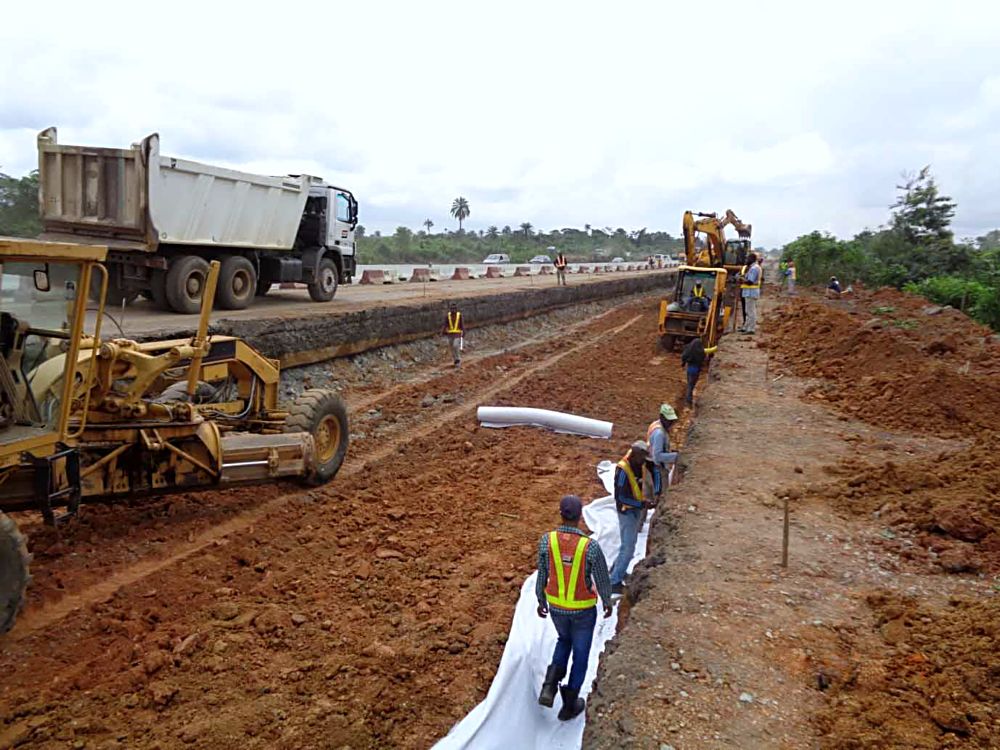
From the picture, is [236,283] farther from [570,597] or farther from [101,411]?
[570,597]

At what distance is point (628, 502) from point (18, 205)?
20360mm

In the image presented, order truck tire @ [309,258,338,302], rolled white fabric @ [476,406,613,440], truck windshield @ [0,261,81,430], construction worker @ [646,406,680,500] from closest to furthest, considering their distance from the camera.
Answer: truck windshield @ [0,261,81,430], construction worker @ [646,406,680,500], rolled white fabric @ [476,406,613,440], truck tire @ [309,258,338,302]

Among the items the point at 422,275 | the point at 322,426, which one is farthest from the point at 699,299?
the point at 422,275

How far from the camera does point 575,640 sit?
4.52 meters

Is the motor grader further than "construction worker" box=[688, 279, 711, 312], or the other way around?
"construction worker" box=[688, 279, 711, 312]

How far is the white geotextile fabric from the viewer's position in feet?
13.6

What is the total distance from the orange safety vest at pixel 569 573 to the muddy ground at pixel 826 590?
0.34m

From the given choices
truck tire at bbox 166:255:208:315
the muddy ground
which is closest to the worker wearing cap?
the muddy ground

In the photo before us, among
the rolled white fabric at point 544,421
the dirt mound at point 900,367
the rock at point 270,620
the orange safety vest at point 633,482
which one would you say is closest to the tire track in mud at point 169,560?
the rolled white fabric at point 544,421

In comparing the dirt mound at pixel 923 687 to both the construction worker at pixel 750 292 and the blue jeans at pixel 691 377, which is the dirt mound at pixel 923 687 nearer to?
the blue jeans at pixel 691 377

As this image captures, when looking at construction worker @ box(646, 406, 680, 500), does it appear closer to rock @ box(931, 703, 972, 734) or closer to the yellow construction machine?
rock @ box(931, 703, 972, 734)

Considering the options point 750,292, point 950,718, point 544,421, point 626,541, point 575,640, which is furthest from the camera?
point 750,292

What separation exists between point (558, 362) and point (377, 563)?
11.4m

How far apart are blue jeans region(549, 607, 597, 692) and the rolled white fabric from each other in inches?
240
